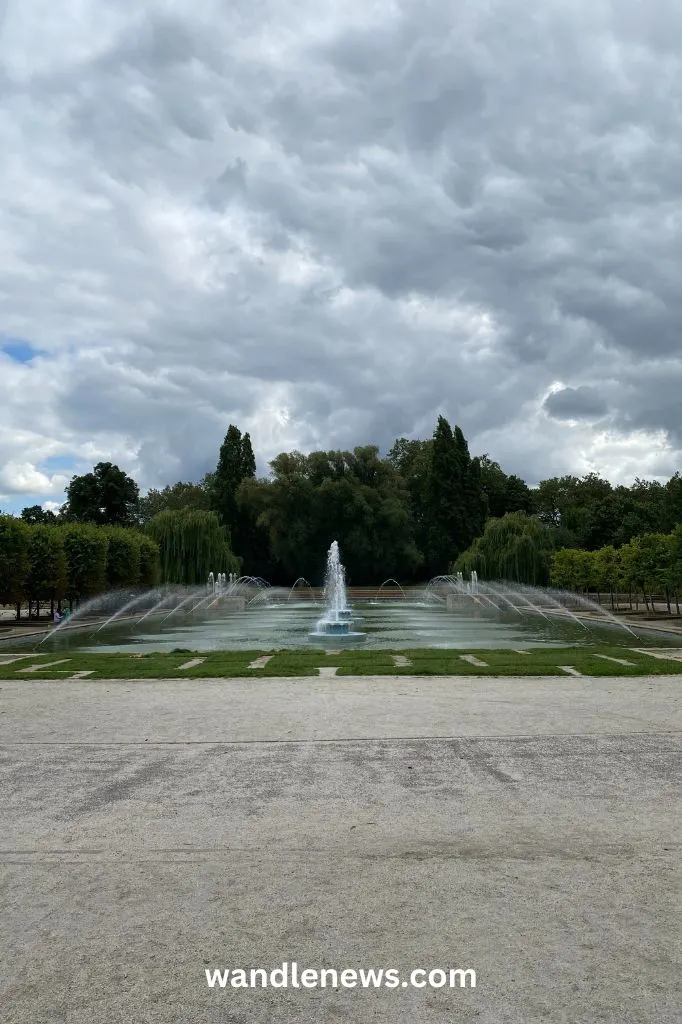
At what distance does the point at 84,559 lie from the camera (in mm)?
36625

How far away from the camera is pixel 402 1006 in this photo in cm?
317

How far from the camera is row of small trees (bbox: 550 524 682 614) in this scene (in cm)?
2912

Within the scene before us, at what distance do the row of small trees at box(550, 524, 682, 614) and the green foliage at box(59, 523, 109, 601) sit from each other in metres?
23.0

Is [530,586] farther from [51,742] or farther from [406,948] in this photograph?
[406,948]

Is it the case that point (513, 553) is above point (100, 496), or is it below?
below

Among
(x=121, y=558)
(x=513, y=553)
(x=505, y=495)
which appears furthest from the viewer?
(x=505, y=495)

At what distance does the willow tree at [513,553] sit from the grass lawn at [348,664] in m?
36.8

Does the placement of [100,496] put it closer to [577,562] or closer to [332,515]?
[332,515]

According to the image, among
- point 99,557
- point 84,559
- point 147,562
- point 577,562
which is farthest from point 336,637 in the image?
point 147,562

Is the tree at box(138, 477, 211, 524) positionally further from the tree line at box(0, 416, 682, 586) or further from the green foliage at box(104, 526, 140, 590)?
the green foliage at box(104, 526, 140, 590)

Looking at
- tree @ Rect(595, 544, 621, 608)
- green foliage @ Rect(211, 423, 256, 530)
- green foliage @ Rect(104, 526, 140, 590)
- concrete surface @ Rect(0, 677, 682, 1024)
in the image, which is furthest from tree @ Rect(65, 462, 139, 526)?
concrete surface @ Rect(0, 677, 682, 1024)

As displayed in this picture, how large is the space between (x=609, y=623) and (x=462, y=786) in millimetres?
25621

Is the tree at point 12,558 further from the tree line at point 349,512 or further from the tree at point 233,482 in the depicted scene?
the tree at point 233,482

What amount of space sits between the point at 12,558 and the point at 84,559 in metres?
7.91
